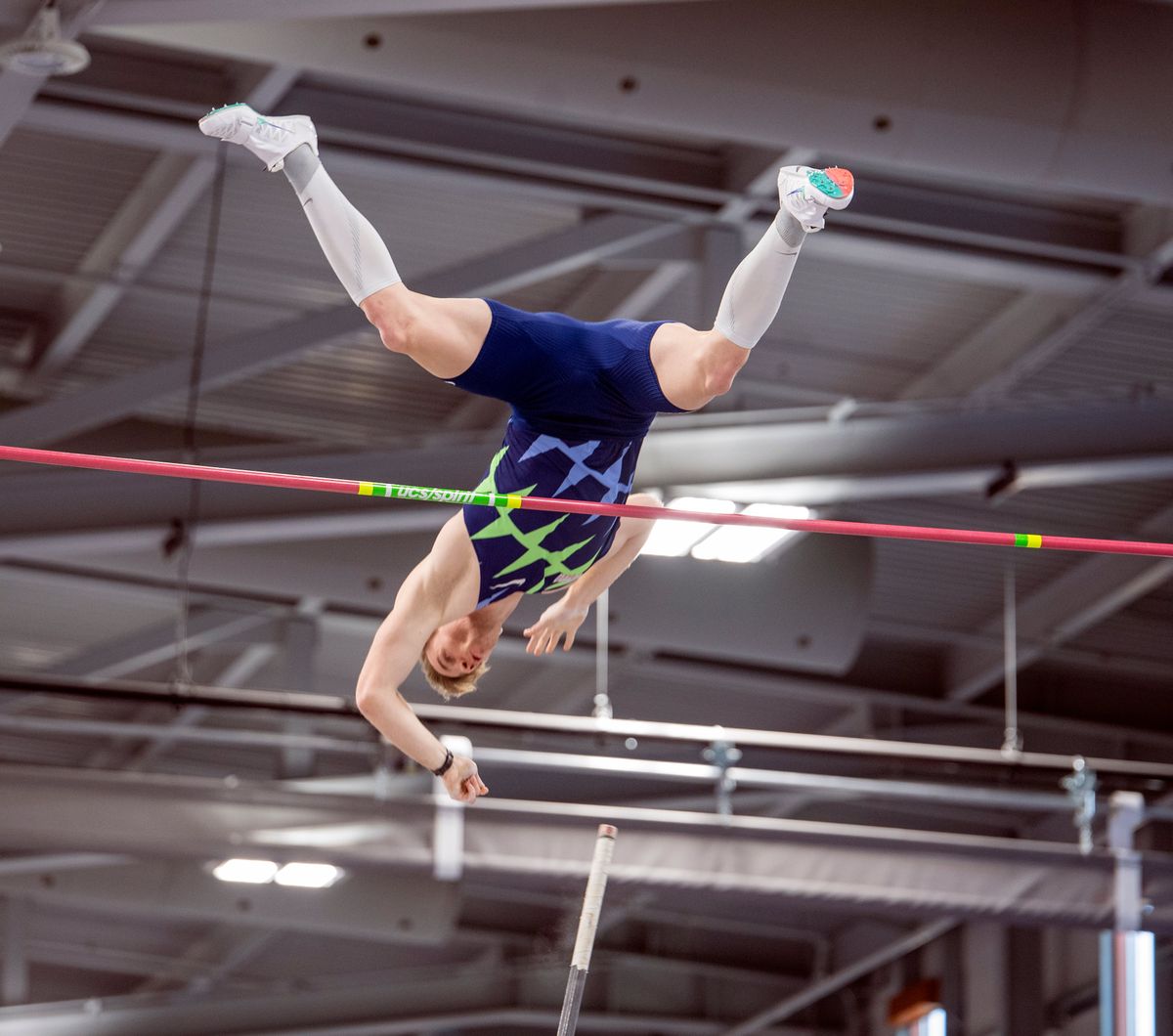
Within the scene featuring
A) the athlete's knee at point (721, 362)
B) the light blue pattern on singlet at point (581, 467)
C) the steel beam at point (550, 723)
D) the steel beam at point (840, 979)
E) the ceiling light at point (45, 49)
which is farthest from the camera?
the steel beam at point (840, 979)

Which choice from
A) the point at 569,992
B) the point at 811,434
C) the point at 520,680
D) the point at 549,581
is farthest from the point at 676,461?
the point at 520,680

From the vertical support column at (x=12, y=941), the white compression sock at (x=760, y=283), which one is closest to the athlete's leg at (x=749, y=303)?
the white compression sock at (x=760, y=283)

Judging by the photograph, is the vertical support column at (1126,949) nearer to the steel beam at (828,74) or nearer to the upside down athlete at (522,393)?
the steel beam at (828,74)

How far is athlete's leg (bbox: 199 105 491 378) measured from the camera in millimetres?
4238

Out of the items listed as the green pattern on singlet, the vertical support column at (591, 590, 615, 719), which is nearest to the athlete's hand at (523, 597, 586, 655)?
the green pattern on singlet

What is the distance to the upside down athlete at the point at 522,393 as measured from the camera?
4.27 meters

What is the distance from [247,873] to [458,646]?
8.86 meters

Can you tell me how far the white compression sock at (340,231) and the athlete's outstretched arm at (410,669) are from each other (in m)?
0.84

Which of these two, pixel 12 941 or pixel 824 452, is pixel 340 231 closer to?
pixel 824 452

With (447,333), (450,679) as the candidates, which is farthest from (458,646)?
(447,333)

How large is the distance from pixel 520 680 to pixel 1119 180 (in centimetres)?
754

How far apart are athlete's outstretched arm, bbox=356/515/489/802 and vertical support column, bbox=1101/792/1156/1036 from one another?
4171mm

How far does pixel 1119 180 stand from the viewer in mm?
6684

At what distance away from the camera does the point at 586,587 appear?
539 centimetres
